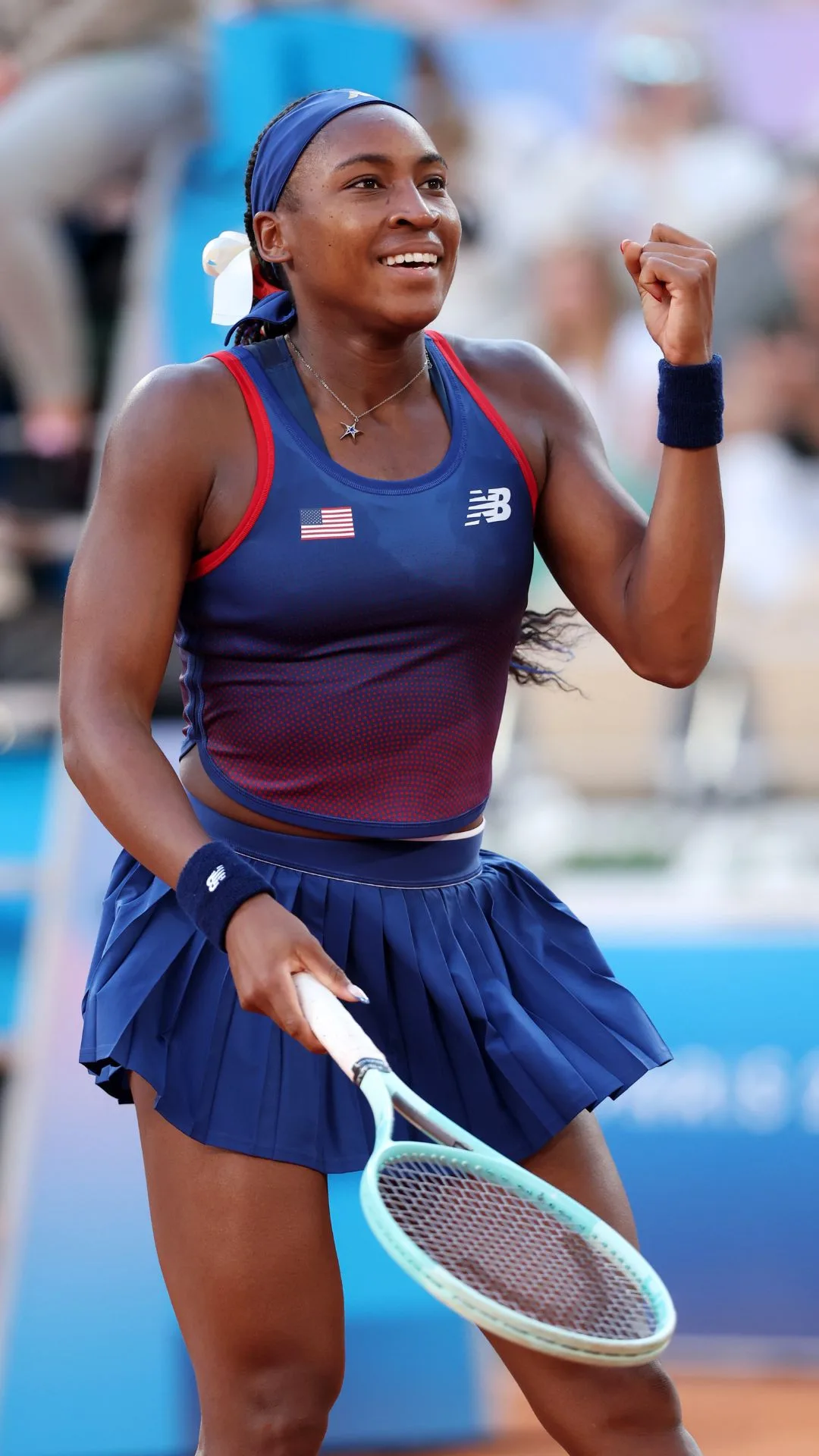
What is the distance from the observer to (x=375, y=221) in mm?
1862

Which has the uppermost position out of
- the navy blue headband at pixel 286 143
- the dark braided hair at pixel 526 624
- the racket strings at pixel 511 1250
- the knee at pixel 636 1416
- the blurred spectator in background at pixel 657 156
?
the blurred spectator in background at pixel 657 156

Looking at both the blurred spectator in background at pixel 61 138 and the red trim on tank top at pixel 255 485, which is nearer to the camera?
the red trim on tank top at pixel 255 485

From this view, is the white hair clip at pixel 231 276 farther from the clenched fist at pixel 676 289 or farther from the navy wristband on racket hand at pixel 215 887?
the navy wristband on racket hand at pixel 215 887

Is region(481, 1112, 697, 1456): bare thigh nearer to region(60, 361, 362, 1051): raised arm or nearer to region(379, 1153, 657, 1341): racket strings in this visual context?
region(379, 1153, 657, 1341): racket strings

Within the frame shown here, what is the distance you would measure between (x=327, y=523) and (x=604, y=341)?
3.03m

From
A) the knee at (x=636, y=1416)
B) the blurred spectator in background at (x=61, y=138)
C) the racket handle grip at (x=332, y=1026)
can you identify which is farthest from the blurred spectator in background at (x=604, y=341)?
the racket handle grip at (x=332, y=1026)

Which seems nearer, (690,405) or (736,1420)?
(690,405)

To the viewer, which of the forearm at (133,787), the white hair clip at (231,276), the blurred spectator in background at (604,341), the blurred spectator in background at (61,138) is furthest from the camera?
the blurred spectator in background at (604,341)

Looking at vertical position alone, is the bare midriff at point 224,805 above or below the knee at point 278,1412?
above

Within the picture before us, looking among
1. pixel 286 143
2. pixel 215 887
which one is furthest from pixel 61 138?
pixel 215 887

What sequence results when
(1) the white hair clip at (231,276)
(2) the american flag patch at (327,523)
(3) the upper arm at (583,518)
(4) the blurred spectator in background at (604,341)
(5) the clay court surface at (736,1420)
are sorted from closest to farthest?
(2) the american flag patch at (327,523) < (3) the upper arm at (583,518) < (1) the white hair clip at (231,276) < (5) the clay court surface at (736,1420) < (4) the blurred spectator in background at (604,341)

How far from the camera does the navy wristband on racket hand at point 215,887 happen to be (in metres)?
1.71

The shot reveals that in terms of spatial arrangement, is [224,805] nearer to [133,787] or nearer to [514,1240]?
[133,787]

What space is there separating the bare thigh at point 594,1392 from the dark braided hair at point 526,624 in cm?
55
